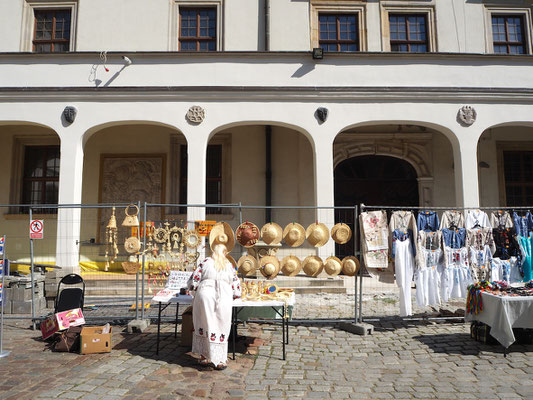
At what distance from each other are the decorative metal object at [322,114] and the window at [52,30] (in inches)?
290

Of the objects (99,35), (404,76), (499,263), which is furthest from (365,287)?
(99,35)

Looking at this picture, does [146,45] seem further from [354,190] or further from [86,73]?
[354,190]

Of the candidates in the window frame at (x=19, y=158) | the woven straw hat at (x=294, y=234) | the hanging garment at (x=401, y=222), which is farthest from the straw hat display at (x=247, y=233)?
the window frame at (x=19, y=158)

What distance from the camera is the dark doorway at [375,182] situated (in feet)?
39.2

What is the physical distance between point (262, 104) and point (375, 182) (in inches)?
176

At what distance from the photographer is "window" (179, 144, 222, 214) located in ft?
38.0

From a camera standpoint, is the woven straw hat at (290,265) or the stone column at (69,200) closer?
the woven straw hat at (290,265)

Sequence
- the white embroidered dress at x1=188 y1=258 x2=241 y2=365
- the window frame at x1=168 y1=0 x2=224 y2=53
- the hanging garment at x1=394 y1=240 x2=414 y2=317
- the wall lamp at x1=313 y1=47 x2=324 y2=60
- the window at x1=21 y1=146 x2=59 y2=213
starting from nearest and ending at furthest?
1. the white embroidered dress at x1=188 y1=258 x2=241 y2=365
2. the hanging garment at x1=394 y1=240 x2=414 y2=317
3. the wall lamp at x1=313 y1=47 x2=324 y2=60
4. the window frame at x1=168 y1=0 x2=224 y2=53
5. the window at x1=21 y1=146 x2=59 y2=213

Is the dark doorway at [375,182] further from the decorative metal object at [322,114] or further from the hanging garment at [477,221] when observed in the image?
the hanging garment at [477,221]

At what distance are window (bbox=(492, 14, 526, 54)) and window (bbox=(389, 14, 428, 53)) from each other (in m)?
2.06

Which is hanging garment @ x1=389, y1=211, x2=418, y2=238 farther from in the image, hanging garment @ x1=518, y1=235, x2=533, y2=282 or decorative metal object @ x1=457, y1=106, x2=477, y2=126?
decorative metal object @ x1=457, y1=106, x2=477, y2=126

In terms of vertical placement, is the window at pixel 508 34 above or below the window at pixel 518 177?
above

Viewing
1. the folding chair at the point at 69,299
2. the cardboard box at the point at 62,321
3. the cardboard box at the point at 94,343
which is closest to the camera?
the cardboard box at the point at 94,343

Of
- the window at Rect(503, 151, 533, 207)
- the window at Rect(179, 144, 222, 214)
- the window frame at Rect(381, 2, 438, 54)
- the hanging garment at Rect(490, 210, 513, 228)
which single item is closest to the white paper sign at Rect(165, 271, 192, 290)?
the hanging garment at Rect(490, 210, 513, 228)
